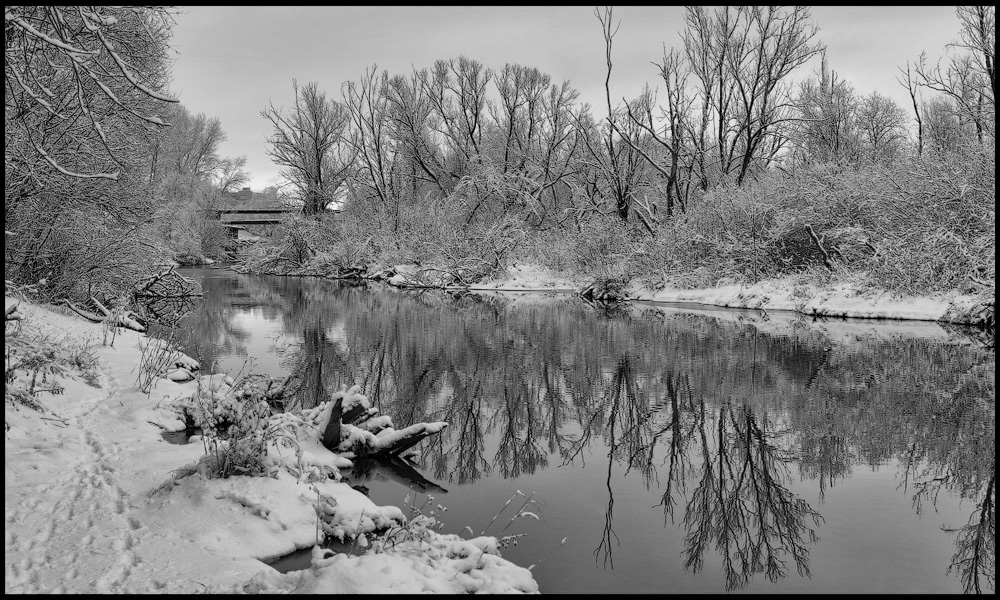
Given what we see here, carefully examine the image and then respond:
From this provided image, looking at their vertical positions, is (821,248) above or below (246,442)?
above

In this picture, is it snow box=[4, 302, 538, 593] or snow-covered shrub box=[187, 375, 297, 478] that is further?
snow-covered shrub box=[187, 375, 297, 478]

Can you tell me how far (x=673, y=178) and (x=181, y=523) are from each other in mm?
26905

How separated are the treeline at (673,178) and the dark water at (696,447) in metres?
5.03

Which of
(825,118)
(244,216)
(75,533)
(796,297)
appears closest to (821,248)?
(796,297)

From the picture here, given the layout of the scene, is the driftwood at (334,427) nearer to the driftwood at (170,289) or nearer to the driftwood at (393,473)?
the driftwood at (393,473)

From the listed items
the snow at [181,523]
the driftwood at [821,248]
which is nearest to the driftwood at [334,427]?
the snow at [181,523]

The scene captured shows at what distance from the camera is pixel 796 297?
20359 millimetres

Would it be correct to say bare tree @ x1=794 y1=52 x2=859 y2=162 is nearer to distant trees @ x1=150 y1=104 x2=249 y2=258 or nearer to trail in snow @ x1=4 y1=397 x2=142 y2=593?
trail in snow @ x1=4 y1=397 x2=142 y2=593

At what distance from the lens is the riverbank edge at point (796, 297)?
16125 millimetres

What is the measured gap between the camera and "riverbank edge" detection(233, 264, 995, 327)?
1612cm

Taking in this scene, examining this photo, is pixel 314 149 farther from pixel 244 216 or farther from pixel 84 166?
pixel 84 166

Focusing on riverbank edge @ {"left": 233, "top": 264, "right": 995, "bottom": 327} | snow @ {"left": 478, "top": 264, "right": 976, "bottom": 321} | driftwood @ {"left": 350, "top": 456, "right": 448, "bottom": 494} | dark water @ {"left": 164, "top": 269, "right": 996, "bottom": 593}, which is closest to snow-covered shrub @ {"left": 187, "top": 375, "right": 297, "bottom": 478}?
driftwood @ {"left": 350, "top": 456, "right": 448, "bottom": 494}

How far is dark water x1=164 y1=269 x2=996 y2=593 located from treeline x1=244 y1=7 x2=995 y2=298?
503 centimetres

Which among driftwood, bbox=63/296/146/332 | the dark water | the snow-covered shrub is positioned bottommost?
the dark water
